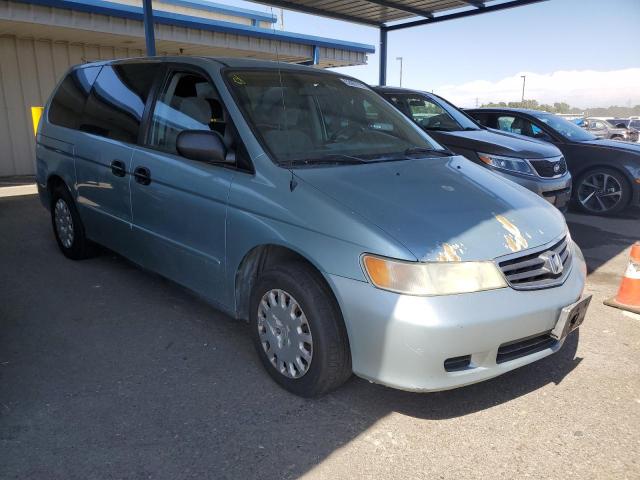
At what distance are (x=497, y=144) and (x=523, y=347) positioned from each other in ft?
14.3

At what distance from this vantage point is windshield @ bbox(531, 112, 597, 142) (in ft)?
27.6

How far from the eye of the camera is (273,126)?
3.24m

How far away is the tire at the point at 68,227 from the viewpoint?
4.97 m

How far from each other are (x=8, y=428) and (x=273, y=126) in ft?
7.02

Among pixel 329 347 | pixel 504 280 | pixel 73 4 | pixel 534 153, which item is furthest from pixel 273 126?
pixel 73 4

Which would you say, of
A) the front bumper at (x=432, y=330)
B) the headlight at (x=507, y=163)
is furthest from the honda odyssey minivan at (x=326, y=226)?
the headlight at (x=507, y=163)

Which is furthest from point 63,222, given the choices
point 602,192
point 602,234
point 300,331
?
point 602,192

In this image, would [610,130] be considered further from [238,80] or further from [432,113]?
[238,80]

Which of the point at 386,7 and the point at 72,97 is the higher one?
the point at 386,7

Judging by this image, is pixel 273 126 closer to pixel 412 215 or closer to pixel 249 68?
pixel 249 68

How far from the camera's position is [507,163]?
638cm

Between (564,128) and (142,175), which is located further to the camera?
(564,128)

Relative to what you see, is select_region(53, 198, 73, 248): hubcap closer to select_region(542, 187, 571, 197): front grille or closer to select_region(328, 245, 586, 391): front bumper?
select_region(328, 245, 586, 391): front bumper

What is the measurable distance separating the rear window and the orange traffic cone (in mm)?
4692
